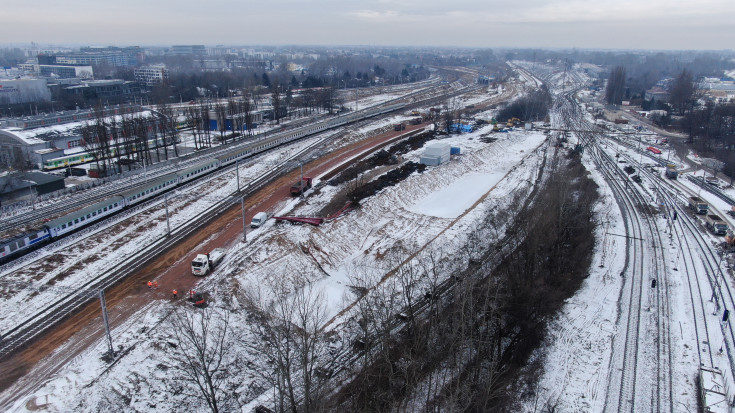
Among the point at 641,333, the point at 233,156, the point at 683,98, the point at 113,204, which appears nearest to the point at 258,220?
the point at 113,204

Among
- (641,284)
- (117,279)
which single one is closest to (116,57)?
(117,279)

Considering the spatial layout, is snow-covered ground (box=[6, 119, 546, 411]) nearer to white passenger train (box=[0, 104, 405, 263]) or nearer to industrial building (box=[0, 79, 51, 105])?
white passenger train (box=[0, 104, 405, 263])

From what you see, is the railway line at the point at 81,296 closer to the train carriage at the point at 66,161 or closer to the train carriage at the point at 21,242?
the train carriage at the point at 21,242

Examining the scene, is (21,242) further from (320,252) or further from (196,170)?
(320,252)

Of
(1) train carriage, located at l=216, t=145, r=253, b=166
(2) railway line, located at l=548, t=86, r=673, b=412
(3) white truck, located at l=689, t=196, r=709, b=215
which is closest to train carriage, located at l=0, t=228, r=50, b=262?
(1) train carriage, located at l=216, t=145, r=253, b=166

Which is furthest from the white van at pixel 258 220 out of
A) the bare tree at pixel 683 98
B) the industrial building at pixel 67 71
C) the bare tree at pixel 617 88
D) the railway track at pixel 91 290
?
the industrial building at pixel 67 71

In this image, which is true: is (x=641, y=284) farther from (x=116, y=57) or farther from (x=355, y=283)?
(x=116, y=57)
